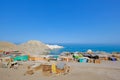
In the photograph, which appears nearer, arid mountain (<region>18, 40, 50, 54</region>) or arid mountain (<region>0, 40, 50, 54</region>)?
arid mountain (<region>0, 40, 50, 54</region>)

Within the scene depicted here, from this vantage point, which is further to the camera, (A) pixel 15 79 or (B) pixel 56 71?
(B) pixel 56 71

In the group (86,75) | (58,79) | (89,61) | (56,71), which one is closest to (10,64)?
(56,71)

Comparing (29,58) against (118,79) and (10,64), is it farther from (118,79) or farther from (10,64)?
(118,79)

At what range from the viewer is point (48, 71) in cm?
1995

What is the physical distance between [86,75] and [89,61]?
12.6m

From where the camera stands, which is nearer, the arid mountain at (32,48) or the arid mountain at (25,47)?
the arid mountain at (25,47)

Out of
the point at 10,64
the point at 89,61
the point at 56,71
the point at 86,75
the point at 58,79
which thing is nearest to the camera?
the point at 58,79

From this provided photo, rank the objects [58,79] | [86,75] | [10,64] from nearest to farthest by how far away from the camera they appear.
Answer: [58,79] < [86,75] < [10,64]

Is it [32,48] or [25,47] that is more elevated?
[25,47]

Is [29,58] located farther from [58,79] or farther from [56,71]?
[58,79]

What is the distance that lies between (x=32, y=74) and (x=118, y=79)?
1158cm

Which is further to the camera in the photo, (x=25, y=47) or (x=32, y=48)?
(x=32, y=48)

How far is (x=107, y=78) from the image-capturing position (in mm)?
17344

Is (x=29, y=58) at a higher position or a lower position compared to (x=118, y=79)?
higher
